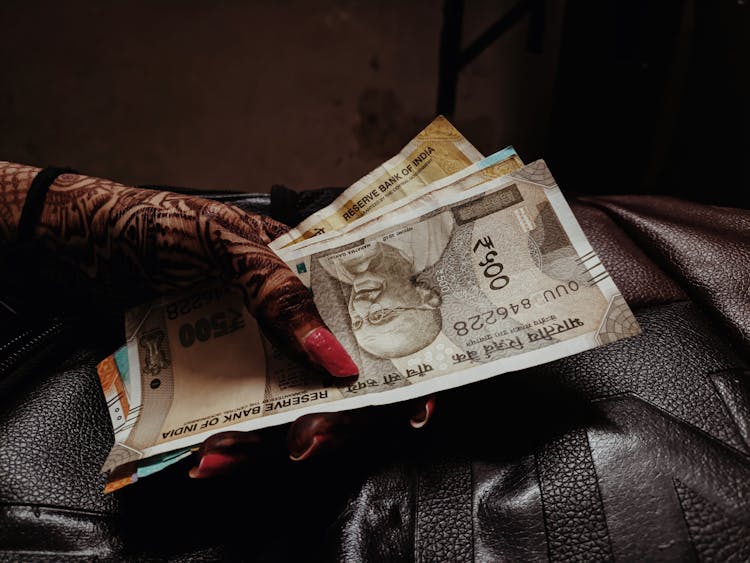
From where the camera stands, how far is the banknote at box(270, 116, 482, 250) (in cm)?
76

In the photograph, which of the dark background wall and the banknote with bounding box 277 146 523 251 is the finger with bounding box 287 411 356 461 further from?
the dark background wall

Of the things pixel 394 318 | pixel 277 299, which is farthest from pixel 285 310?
pixel 394 318

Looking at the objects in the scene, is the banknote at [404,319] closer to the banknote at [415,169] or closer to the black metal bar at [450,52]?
the banknote at [415,169]

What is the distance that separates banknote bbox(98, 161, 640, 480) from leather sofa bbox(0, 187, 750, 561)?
0.14 ft

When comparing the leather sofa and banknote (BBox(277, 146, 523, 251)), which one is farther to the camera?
banknote (BBox(277, 146, 523, 251))

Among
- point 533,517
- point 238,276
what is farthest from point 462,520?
point 238,276

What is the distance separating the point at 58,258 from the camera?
0.74 m

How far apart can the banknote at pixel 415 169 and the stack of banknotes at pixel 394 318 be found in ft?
0.15

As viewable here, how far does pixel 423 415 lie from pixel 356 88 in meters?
1.70

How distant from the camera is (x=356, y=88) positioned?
6.42 ft

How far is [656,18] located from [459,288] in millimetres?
1362

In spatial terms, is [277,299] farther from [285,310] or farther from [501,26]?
[501,26]

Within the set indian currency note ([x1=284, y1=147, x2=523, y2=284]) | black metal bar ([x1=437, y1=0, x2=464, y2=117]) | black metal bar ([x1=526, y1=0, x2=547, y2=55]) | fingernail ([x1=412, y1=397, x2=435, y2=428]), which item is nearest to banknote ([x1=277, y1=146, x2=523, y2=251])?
indian currency note ([x1=284, y1=147, x2=523, y2=284])

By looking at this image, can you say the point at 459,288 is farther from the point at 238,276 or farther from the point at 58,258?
the point at 58,258
